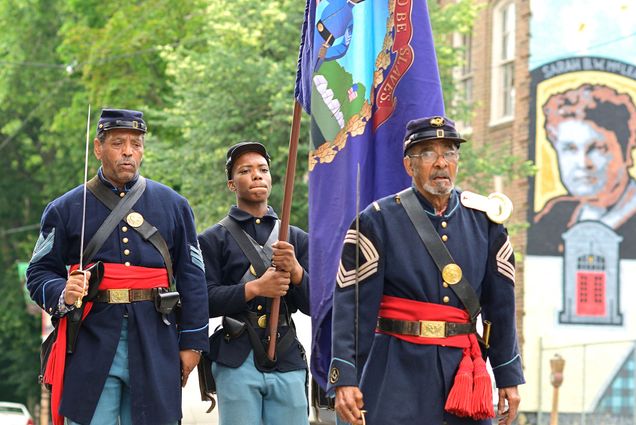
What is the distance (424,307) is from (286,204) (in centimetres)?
158

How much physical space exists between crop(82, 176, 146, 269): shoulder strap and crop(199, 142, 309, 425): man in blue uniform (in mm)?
834

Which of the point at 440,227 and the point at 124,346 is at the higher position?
the point at 440,227

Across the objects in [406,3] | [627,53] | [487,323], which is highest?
[627,53]

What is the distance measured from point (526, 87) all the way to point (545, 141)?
1173 millimetres

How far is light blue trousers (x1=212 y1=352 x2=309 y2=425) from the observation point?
8.16 m

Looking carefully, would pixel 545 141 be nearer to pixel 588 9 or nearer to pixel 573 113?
pixel 573 113

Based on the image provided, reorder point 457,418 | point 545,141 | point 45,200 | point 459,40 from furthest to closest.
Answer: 1. point 45,200
2. point 459,40
3. point 545,141
4. point 457,418

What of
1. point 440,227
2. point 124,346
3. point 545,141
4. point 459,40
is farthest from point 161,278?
point 459,40

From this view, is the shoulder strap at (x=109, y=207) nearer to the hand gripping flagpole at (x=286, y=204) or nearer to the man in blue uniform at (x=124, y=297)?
the man in blue uniform at (x=124, y=297)

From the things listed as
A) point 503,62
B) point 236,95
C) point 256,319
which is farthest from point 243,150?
point 503,62

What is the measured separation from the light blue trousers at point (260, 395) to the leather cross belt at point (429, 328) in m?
1.66

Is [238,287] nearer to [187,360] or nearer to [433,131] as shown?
[187,360]

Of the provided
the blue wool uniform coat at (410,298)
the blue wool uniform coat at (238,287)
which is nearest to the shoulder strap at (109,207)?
the blue wool uniform coat at (238,287)

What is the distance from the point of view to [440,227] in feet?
22.4
